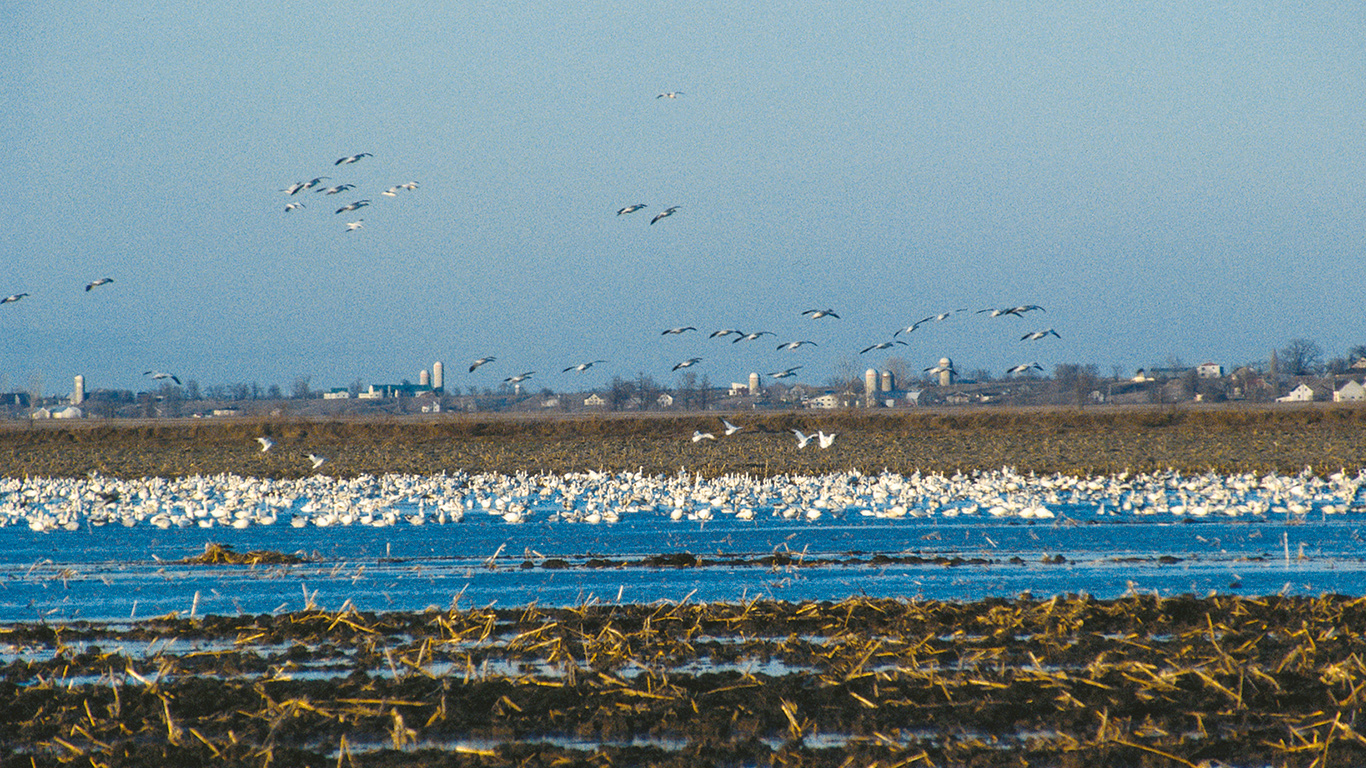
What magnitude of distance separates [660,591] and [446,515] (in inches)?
304

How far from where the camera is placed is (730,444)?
37.3 meters

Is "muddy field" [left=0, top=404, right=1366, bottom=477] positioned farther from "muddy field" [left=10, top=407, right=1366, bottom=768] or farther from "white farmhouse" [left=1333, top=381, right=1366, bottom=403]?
"white farmhouse" [left=1333, top=381, right=1366, bottom=403]

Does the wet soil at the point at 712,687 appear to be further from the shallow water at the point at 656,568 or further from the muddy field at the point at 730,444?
the muddy field at the point at 730,444

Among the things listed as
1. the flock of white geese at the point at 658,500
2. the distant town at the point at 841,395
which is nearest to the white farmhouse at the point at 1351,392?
the distant town at the point at 841,395

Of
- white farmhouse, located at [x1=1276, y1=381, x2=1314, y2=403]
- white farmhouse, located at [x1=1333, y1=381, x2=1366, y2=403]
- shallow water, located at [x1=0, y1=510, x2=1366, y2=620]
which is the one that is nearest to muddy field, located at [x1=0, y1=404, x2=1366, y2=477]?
shallow water, located at [x1=0, y1=510, x2=1366, y2=620]

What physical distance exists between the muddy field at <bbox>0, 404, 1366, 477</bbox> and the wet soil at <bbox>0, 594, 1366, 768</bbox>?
17001 millimetres

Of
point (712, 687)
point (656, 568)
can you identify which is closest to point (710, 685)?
point (712, 687)

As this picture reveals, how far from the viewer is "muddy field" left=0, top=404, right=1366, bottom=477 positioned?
95.5ft

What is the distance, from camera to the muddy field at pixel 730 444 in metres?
29.1

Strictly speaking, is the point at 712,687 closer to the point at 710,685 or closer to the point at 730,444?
the point at 710,685

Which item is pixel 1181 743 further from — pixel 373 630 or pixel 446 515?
pixel 446 515

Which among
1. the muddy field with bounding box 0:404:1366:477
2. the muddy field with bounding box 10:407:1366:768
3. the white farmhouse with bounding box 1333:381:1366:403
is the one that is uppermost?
the white farmhouse with bounding box 1333:381:1366:403

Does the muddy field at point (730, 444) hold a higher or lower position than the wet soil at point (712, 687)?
higher

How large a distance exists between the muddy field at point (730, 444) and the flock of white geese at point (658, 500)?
11.9 feet
